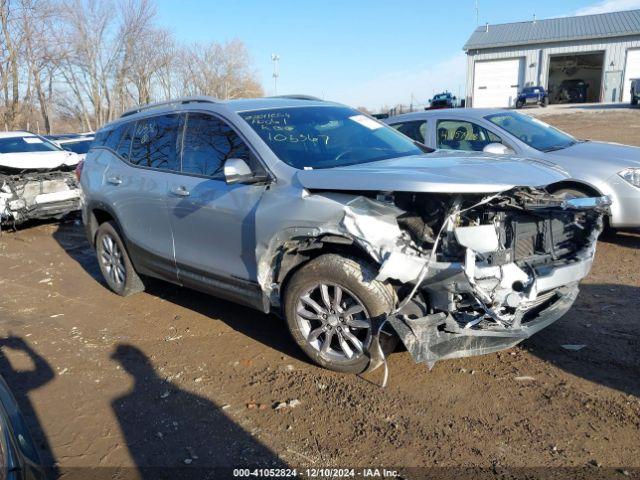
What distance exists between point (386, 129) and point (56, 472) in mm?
3716

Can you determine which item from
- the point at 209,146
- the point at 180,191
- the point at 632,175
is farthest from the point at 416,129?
the point at 180,191

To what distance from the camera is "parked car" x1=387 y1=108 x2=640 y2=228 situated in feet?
18.6

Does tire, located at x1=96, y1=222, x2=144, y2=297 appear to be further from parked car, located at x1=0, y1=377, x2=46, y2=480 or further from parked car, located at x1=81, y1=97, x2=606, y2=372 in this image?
parked car, located at x1=0, y1=377, x2=46, y2=480

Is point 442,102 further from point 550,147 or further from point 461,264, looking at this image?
point 461,264

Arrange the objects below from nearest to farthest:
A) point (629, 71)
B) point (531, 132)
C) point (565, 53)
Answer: point (531, 132) < point (629, 71) < point (565, 53)

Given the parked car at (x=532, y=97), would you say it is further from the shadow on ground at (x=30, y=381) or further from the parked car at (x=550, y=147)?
the shadow on ground at (x=30, y=381)

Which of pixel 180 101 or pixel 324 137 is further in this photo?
pixel 180 101

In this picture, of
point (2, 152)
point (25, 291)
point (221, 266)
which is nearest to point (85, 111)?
point (2, 152)

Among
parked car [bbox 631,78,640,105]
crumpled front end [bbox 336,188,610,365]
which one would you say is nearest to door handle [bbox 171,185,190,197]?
crumpled front end [bbox 336,188,610,365]

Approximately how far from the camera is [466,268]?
300cm

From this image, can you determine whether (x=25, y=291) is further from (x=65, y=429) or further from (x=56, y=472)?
(x=56, y=472)

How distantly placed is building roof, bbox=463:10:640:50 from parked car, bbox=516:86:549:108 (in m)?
5.58

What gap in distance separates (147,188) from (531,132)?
4.79 m

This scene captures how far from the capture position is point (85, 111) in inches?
1703
